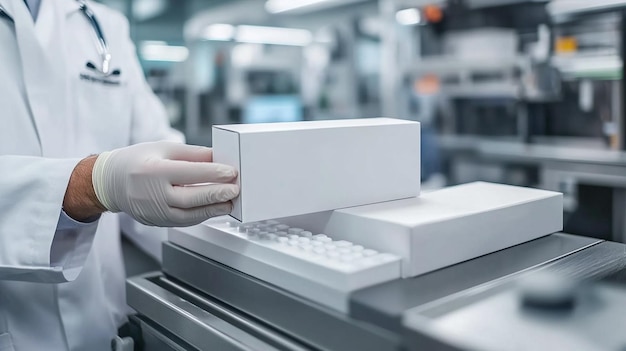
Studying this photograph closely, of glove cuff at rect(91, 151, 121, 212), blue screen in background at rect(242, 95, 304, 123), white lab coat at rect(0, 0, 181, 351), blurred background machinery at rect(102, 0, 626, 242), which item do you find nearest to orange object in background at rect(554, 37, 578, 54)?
blurred background machinery at rect(102, 0, 626, 242)

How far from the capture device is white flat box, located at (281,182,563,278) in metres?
0.60

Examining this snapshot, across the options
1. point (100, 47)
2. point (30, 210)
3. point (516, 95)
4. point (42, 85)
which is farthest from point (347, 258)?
point (516, 95)

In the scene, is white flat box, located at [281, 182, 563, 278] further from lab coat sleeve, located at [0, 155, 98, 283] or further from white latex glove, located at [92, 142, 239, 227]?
lab coat sleeve, located at [0, 155, 98, 283]

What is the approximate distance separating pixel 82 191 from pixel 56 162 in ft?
0.19

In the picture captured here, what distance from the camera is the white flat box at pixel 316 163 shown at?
646 mm

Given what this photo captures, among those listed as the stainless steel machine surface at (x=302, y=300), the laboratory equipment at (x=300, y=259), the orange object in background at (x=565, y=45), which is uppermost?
the orange object in background at (x=565, y=45)

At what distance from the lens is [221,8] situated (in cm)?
680

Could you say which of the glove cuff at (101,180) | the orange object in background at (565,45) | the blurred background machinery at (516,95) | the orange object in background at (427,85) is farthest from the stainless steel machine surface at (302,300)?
the orange object in background at (427,85)

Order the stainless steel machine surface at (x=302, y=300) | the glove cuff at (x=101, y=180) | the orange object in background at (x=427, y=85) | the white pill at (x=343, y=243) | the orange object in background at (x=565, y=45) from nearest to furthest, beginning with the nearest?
the stainless steel machine surface at (x=302, y=300) < the white pill at (x=343, y=243) < the glove cuff at (x=101, y=180) < the orange object in background at (x=565, y=45) < the orange object in background at (x=427, y=85)

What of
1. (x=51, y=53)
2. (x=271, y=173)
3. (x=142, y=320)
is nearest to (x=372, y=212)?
(x=271, y=173)

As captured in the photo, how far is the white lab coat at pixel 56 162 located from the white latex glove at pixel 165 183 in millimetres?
91

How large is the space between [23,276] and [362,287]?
555mm

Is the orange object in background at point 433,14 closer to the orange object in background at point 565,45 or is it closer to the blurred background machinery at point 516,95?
the blurred background machinery at point 516,95

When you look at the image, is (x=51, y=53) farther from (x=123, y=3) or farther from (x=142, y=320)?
(x=123, y=3)
